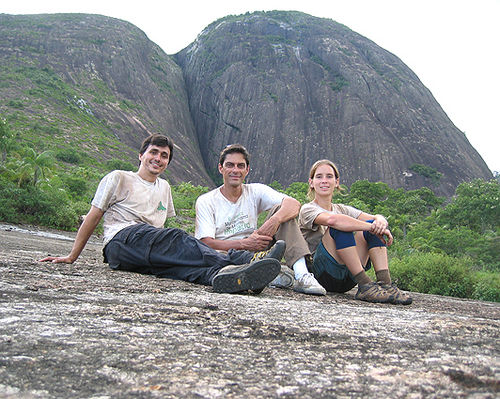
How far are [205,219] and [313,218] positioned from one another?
90 cm

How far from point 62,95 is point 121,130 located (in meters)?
5.24

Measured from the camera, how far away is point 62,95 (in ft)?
113

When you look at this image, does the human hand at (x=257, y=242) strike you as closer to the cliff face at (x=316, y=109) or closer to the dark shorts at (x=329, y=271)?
the dark shorts at (x=329, y=271)

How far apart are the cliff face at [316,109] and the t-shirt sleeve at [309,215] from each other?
124ft

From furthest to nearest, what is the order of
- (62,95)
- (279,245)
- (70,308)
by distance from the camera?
(62,95)
(279,245)
(70,308)

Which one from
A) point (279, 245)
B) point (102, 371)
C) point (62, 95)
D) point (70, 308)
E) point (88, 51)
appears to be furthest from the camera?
point (88, 51)

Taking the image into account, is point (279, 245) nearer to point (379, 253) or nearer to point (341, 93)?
point (379, 253)

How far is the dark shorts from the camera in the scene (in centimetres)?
323

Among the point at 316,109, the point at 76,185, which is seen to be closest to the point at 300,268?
the point at 76,185

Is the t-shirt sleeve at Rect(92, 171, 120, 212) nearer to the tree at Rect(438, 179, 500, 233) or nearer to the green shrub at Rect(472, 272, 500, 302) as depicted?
the green shrub at Rect(472, 272, 500, 302)

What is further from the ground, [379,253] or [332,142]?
[332,142]

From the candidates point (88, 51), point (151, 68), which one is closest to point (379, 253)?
point (88, 51)

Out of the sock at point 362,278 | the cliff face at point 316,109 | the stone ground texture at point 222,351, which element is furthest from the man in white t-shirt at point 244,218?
the cliff face at point 316,109

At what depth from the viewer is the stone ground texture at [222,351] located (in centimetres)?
92
